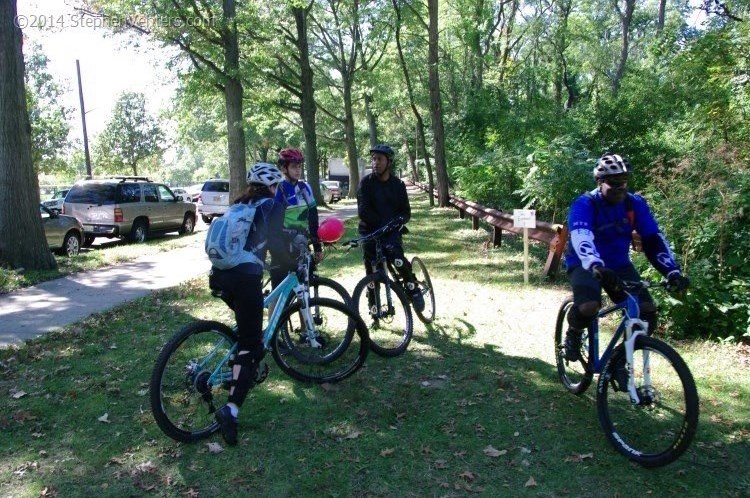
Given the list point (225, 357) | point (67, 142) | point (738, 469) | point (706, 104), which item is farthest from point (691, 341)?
point (67, 142)

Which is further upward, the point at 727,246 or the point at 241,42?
the point at 241,42

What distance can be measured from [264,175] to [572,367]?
3161mm

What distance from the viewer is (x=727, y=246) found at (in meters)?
6.15

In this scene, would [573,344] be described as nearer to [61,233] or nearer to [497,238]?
[497,238]

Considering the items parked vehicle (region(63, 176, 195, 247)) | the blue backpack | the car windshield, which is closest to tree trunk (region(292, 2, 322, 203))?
the car windshield

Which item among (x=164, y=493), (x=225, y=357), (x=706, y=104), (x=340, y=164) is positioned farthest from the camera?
(x=340, y=164)

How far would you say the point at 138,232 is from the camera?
57.5ft

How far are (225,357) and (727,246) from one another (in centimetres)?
529

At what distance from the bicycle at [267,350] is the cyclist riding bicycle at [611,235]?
184cm

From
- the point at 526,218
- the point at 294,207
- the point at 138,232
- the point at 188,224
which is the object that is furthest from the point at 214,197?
the point at 294,207

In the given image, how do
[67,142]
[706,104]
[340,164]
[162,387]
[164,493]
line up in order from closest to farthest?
[164,493]
[162,387]
[706,104]
[67,142]
[340,164]

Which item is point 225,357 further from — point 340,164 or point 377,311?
point 340,164

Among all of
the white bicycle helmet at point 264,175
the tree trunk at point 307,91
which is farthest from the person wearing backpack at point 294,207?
the tree trunk at point 307,91

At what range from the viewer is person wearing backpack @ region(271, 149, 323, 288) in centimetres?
550
